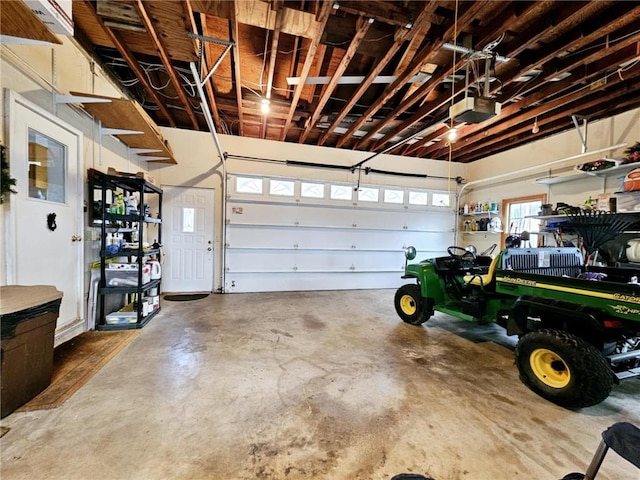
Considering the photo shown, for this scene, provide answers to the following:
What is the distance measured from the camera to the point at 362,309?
15.6 ft

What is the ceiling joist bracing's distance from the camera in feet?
8.11

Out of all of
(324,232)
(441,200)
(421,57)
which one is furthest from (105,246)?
(441,200)

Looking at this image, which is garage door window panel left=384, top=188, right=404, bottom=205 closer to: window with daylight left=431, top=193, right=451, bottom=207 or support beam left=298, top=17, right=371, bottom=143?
window with daylight left=431, top=193, right=451, bottom=207

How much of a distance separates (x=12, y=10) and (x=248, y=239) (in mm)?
4454

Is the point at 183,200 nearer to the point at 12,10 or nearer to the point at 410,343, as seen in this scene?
the point at 12,10

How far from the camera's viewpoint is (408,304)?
403 cm

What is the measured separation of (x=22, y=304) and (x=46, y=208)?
1326 millimetres

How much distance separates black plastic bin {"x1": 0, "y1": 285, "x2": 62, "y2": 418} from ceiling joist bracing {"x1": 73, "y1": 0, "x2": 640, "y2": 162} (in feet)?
8.39

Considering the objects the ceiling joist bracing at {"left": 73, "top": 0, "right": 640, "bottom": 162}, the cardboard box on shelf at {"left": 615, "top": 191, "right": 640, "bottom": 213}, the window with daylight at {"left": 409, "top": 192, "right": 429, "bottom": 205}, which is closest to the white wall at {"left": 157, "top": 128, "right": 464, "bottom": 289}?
the window with daylight at {"left": 409, "top": 192, "right": 429, "bottom": 205}

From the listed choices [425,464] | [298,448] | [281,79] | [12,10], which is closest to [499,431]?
[425,464]

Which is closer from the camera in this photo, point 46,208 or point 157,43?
point 46,208

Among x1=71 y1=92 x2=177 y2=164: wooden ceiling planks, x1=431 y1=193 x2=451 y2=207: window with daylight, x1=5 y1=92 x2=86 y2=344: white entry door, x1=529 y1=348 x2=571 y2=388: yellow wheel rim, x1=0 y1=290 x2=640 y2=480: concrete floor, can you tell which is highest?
x1=71 y1=92 x2=177 y2=164: wooden ceiling planks

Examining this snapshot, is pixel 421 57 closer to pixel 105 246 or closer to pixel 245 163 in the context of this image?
pixel 245 163

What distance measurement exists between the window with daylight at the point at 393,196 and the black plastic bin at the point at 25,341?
6.12 metres
